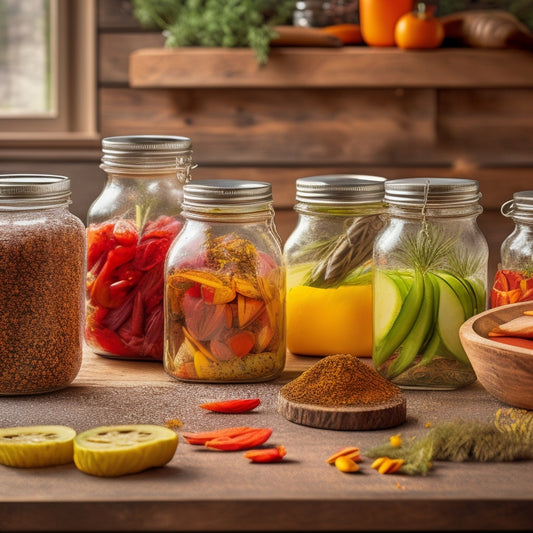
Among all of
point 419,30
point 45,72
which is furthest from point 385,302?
point 45,72

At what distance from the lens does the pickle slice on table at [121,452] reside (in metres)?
0.88

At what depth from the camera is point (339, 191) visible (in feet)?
4.15

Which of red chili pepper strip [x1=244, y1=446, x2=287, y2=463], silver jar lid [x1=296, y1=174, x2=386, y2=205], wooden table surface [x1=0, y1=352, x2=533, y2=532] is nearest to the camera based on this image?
wooden table surface [x1=0, y1=352, x2=533, y2=532]

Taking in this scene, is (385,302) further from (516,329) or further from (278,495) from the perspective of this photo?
(278,495)

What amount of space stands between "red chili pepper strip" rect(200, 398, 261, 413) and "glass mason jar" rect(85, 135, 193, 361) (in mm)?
229

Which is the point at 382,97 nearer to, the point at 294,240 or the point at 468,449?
the point at 294,240

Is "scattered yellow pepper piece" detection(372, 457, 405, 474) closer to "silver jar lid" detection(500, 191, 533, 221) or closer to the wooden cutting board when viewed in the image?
the wooden cutting board

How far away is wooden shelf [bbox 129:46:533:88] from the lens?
3027 mm

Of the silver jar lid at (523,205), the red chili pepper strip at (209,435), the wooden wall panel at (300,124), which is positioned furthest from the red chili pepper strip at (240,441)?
the wooden wall panel at (300,124)

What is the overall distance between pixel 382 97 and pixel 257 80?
0.44m

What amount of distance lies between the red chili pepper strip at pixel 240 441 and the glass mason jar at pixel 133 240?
0.35m

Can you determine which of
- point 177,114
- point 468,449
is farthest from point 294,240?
point 177,114

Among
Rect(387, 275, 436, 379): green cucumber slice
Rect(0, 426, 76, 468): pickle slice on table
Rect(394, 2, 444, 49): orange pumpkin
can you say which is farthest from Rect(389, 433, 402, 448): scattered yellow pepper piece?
Rect(394, 2, 444, 49): orange pumpkin

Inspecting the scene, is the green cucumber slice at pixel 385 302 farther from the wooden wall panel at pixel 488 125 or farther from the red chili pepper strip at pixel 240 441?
the wooden wall panel at pixel 488 125
